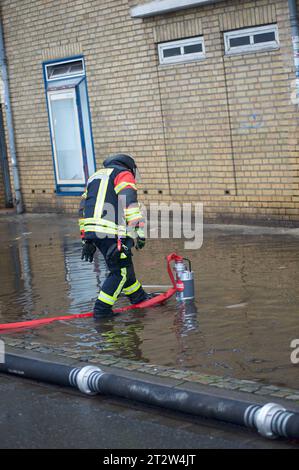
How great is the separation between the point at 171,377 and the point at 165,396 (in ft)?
1.31

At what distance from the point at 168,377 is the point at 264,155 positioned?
740 cm

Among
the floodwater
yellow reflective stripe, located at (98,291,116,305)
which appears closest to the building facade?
the floodwater

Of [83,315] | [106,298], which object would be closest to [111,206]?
[106,298]

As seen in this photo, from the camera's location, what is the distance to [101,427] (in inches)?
249

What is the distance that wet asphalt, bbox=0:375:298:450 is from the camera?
5.90 m

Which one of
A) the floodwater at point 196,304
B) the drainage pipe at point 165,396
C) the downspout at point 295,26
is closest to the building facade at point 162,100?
the downspout at point 295,26

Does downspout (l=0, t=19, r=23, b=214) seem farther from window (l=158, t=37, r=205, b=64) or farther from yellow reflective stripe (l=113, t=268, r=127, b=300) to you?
yellow reflective stripe (l=113, t=268, r=127, b=300)

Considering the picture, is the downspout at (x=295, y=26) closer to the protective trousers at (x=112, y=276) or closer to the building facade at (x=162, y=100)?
the building facade at (x=162, y=100)

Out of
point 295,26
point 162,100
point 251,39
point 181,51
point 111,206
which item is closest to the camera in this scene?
point 111,206

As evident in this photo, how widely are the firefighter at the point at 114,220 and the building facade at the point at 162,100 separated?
461 centimetres

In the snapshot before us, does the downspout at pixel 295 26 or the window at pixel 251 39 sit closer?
the downspout at pixel 295 26

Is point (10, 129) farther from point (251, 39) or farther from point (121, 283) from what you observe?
point (121, 283)

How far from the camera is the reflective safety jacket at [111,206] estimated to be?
30.1 ft

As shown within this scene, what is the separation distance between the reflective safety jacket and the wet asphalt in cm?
236
